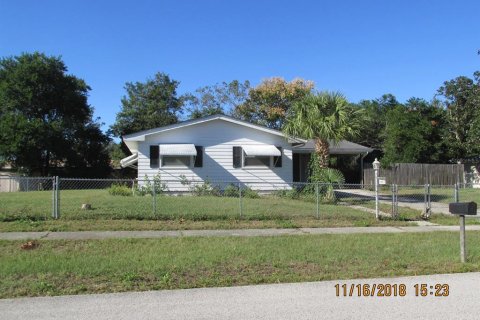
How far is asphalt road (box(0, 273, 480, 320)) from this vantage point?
5.12 meters

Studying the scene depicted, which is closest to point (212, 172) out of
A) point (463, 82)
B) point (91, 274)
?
point (91, 274)

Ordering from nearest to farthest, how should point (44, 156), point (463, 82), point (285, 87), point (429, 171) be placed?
point (429, 171) < point (44, 156) < point (463, 82) < point (285, 87)

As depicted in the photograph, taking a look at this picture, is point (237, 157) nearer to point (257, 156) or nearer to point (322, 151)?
point (257, 156)

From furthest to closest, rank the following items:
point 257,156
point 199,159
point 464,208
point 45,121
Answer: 1. point 45,121
2. point 257,156
3. point 199,159
4. point 464,208

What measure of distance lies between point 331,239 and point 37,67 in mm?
31938

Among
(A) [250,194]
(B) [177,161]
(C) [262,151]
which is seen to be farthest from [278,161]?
(B) [177,161]

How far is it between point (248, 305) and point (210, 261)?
239cm

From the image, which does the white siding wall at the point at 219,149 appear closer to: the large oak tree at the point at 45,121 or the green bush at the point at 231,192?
the green bush at the point at 231,192

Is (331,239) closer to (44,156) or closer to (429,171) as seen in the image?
(429,171)

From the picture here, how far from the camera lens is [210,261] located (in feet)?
25.7

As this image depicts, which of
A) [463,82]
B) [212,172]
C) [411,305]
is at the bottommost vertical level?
[411,305]

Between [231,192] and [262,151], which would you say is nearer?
[231,192]

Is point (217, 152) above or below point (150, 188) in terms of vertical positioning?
above

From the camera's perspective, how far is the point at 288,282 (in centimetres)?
666
